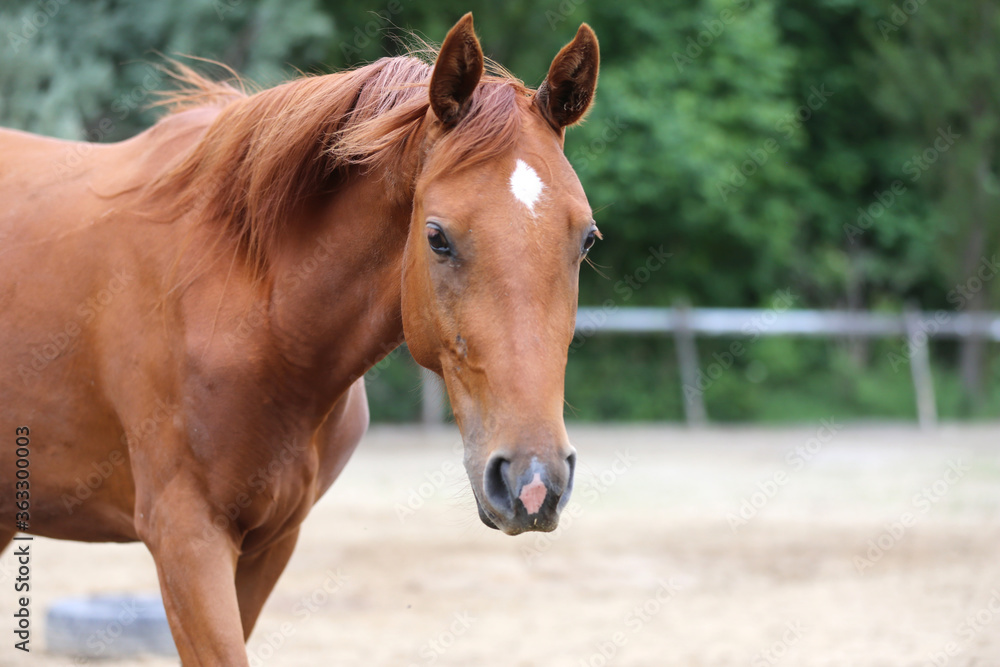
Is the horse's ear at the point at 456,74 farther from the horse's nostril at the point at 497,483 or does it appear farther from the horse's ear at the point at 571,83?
the horse's nostril at the point at 497,483

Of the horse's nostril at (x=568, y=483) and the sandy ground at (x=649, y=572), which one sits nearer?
the horse's nostril at (x=568, y=483)

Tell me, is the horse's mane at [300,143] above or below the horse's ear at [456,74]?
below

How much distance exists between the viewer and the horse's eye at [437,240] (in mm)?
2212

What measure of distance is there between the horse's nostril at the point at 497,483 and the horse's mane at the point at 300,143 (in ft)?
2.51

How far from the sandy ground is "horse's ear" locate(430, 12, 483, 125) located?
0.95 m

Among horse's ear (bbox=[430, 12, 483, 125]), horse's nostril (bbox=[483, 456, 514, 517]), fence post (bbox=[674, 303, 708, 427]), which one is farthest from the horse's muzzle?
fence post (bbox=[674, 303, 708, 427])

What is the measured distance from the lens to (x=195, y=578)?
2494 mm

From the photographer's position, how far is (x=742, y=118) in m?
16.0

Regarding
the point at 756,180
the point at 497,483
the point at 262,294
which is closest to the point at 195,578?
the point at 262,294

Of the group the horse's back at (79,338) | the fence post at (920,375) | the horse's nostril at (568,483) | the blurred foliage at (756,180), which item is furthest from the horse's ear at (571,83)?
the fence post at (920,375)

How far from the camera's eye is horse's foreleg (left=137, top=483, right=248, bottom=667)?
96.6 inches

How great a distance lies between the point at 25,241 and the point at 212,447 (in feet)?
3.08

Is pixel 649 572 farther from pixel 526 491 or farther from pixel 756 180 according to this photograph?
pixel 756 180

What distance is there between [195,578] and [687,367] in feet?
41.6
